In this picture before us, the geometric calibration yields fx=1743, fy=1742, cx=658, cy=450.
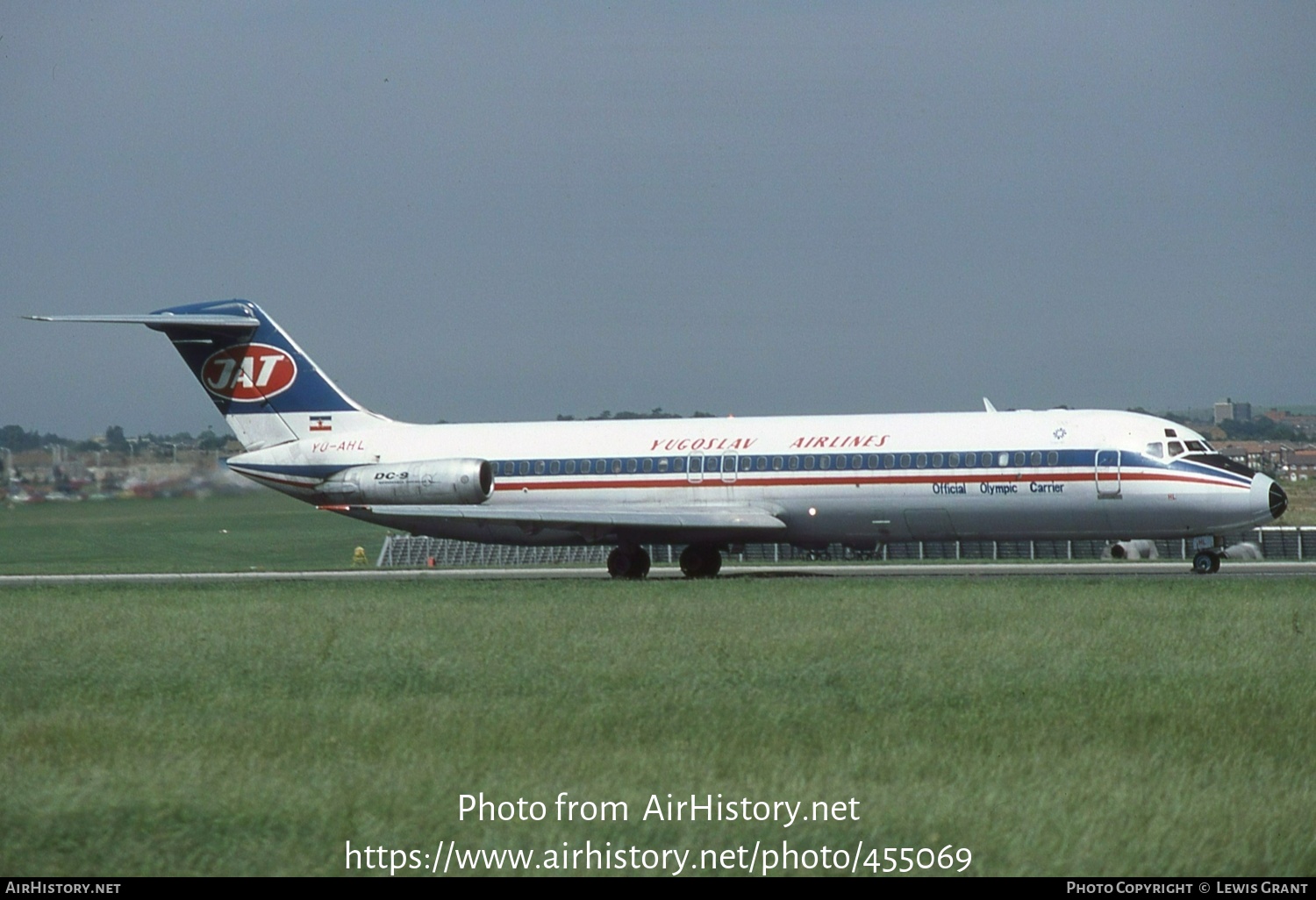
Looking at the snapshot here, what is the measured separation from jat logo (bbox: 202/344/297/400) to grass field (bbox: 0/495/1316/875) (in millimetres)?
15972

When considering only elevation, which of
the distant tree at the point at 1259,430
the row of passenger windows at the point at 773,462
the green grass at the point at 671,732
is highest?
the distant tree at the point at 1259,430

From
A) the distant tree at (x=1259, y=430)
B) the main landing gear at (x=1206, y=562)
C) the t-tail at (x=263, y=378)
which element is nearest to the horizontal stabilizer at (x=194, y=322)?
the t-tail at (x=263, y=378)

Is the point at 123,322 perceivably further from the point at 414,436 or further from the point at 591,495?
the point at 591,495

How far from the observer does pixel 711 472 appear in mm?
38281

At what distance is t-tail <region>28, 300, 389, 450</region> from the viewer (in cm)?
4247

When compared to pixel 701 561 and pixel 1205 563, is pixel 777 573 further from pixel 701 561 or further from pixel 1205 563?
pixel 1205 563

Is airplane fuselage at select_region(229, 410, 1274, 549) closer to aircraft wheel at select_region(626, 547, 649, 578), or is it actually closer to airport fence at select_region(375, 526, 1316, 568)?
aircraft wheel at select_region(626, 547, 649, 578)

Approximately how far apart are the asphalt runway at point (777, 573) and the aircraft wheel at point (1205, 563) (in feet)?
0.74

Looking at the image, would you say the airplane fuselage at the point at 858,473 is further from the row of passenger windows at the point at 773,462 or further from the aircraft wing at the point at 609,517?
the aircraft wing at the point at 609,517

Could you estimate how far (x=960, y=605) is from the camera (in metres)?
25.5

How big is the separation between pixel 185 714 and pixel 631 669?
185 inches

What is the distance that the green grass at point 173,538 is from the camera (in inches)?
1826

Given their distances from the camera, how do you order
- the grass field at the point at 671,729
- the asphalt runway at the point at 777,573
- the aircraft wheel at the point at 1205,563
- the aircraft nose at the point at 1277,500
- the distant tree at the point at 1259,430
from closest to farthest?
the grass field at the point at 671,729
the aircraft nose at the point at 1277,500
the aircraft wheel at the point at 1205,563
the asphalt runway at the point at 777,573
the distant tree at the point at 1259,430

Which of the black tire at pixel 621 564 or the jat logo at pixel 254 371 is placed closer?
the black tire at pixel 621 564
